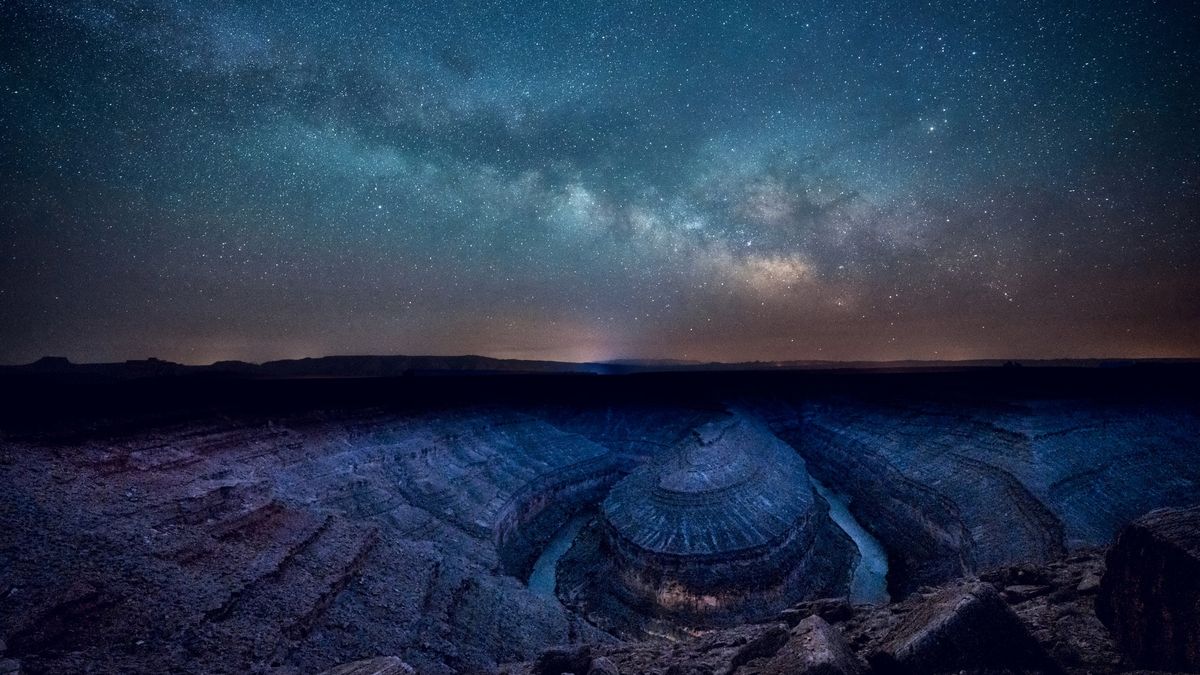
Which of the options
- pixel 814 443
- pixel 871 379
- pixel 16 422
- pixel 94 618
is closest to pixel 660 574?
pixel 94 618

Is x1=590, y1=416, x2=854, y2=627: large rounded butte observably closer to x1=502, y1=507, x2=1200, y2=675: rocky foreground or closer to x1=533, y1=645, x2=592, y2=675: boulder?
x1=533, y1=645, x2=592, y2=675: boulder

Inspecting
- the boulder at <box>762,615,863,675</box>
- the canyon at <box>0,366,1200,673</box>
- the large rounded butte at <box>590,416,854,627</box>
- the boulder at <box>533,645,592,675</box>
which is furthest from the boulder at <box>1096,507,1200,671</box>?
the large rounded butte at <box>590,416,854,627</box>

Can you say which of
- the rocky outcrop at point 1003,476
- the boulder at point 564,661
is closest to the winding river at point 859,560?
the rocky outcrop at point 1003,476

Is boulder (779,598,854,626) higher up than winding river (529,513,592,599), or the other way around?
boulder (779,598,854,626)

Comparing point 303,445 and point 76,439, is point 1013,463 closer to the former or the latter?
point 303,445

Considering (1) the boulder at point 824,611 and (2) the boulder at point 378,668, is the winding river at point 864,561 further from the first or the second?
(2) the boulder at point 378,668

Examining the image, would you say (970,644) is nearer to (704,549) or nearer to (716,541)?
(704,549)

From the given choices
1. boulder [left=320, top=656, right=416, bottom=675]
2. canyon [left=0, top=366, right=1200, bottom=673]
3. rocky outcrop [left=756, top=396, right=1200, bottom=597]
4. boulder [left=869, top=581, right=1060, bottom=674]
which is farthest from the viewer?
rocky outcrop [left=756, top=396, right=1200, bottom=597]
